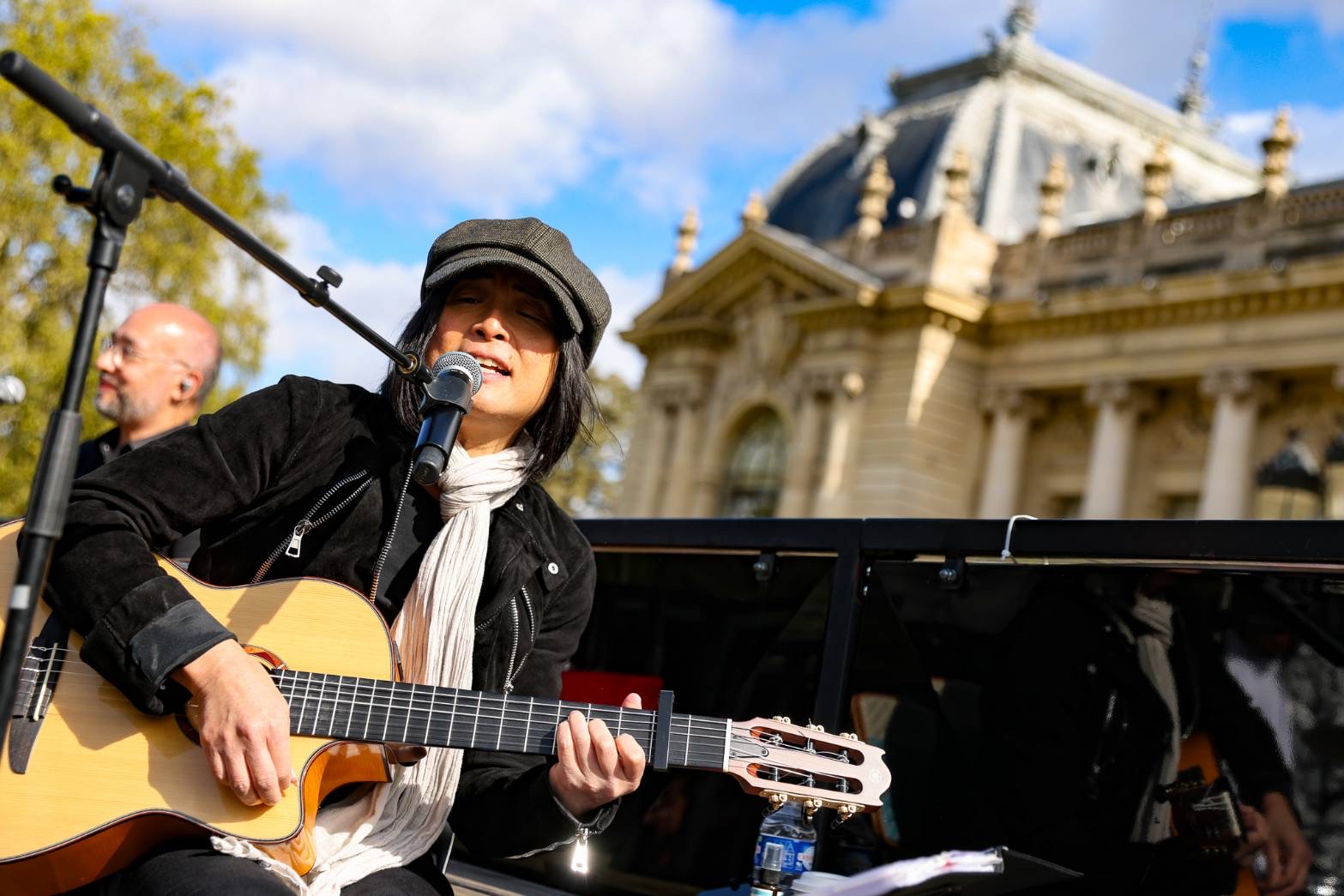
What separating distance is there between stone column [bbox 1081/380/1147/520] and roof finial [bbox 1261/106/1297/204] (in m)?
4.33

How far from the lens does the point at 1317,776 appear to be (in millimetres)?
2674

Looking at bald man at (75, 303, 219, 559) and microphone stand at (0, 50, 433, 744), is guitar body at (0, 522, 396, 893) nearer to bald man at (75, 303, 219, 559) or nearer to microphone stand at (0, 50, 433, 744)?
microphone stand at (0, 50, 433, 744)

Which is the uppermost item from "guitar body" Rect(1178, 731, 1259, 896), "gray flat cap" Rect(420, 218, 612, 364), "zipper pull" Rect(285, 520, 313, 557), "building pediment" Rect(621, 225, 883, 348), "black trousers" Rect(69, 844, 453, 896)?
"building pediment" Rect(621, 225, 883, 348)

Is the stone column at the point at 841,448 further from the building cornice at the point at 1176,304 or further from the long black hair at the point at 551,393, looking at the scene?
the long black hair at the point at 551,393

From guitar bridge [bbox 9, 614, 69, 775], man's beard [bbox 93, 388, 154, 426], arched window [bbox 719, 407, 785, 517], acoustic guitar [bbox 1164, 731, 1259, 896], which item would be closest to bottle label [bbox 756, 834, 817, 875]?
acoustic guitar [bbox 1164, 731, 1259, 896]

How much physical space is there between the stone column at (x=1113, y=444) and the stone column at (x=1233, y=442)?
2.07 meters

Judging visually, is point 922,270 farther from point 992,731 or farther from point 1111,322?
point 992,731

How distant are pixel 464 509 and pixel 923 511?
86.4ft

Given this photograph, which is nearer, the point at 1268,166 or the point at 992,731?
the point at 992,731

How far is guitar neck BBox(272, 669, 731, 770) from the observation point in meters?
2.71

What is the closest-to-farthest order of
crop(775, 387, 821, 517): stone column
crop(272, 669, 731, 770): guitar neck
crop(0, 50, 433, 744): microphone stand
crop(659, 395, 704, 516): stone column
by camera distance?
crop(0, 50, 433, 744): microphone stand
crop(272, 669, 731, 770): guitar neck
crop(775, 387, 821, 517): stone column
crop(659, 395, 704, 516): stone column

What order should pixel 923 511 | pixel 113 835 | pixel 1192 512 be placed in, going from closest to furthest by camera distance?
pixel 113 835, pixel 1192 512, pixel 923 511

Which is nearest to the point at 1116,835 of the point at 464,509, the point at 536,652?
the point at 536,652

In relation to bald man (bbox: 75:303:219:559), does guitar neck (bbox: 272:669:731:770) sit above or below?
below
